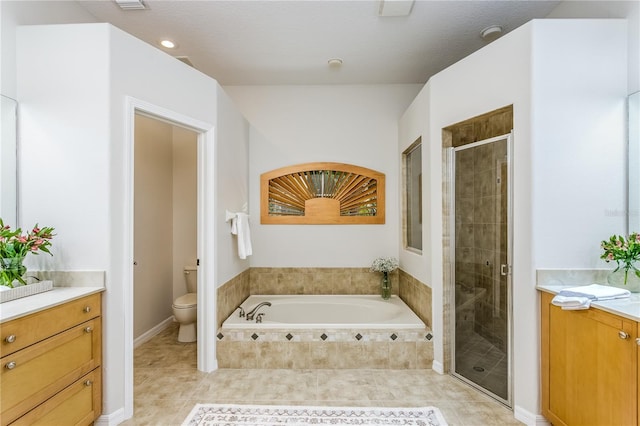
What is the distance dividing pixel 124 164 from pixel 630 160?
318 centimetres

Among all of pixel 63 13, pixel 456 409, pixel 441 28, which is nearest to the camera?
pixel 456 409

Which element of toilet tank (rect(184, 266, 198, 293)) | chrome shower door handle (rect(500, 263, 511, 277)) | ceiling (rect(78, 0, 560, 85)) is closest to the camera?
chrome shower door handle (rect(500, 263, 511, 277))

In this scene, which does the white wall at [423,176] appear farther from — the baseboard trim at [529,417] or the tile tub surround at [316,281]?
the baseboard trim at [529,417]

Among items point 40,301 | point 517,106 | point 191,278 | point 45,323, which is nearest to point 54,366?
point 45,323

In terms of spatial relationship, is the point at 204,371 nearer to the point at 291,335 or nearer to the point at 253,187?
the point at 291,335

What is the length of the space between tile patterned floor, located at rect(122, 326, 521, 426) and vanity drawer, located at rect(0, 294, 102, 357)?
0.79 metres

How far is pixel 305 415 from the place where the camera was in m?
2.02

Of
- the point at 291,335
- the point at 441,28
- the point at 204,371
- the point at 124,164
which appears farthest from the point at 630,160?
the point at 204,371

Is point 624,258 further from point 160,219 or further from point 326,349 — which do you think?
point 160,219

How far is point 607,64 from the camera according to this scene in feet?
6.36

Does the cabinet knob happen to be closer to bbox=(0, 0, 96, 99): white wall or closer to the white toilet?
the white toilet

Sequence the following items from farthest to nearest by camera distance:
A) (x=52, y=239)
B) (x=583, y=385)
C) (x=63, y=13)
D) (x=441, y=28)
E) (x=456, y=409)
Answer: (x=441, y=28) < (x=63, y=13) < (x=456, y=409) < (x=52, y=239) < (x=583, y=385)

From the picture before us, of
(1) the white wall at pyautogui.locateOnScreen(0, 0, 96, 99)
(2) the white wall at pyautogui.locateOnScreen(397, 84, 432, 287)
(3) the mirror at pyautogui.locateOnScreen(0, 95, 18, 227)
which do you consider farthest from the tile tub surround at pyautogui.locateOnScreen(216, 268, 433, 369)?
(1) the white wall at pyautogui.locateOnScreen(0, 0, 96, 99)

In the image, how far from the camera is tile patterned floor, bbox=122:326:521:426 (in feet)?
6.75
